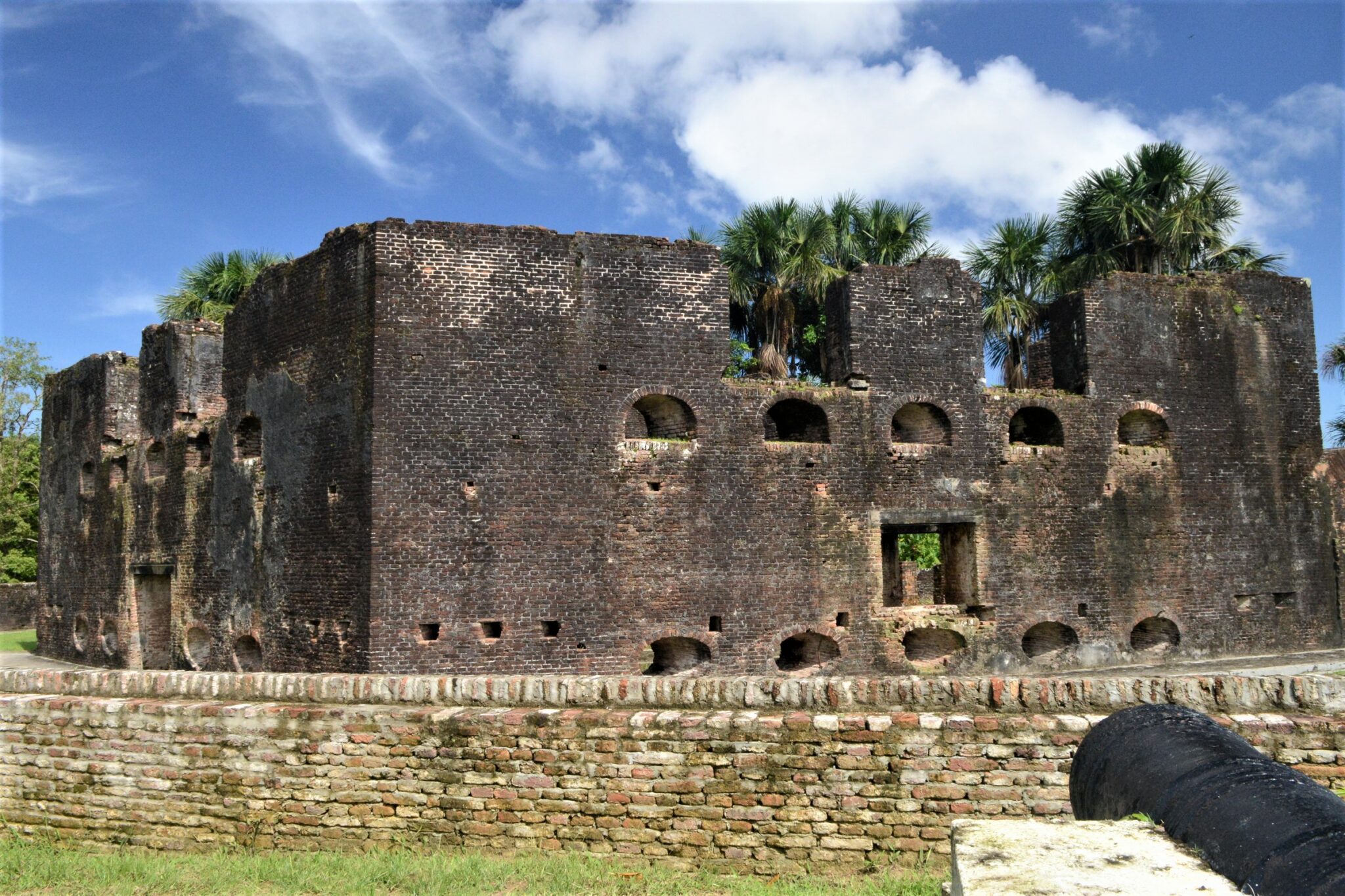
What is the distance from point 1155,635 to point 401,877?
1456cm

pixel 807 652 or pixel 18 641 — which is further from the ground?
pixel 807 652

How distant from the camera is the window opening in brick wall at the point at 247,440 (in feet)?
53.4

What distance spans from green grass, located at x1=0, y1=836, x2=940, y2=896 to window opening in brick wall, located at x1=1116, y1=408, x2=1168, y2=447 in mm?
13130

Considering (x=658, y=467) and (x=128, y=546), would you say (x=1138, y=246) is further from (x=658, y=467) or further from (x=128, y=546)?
(x=128, y=546)

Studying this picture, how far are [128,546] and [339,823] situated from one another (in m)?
14.3

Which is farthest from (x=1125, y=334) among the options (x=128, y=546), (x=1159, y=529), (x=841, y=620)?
(x=128, y=546)

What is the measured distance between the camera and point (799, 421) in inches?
641

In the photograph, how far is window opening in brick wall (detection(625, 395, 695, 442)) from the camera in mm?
15062

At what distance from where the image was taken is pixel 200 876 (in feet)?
22.3

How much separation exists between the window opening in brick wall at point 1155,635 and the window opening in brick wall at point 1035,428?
340 centimetres

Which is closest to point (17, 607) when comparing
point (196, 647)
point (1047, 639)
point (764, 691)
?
point (196, 647)

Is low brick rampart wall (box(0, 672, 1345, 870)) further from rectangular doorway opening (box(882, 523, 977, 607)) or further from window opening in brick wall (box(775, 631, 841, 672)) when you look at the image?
rectangular doorway opening (box(882, 523, 977, 607))

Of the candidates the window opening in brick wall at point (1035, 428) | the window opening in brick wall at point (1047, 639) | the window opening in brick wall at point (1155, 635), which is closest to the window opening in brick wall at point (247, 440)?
the window opening in brick wall at point (1035, 428)

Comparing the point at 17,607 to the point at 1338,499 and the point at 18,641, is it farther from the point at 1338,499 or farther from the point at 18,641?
the point at 1338,499
